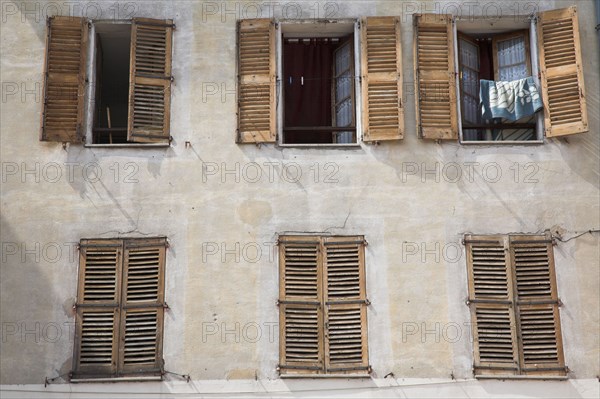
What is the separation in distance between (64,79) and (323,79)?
368 centimetres

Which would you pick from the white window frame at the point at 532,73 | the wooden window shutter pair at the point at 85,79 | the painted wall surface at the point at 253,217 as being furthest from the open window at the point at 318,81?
the wooden window shutter pair at the point at 85,79

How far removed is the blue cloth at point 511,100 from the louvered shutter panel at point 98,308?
5336 mm

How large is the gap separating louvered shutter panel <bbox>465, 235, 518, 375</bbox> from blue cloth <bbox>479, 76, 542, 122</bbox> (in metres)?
1.80

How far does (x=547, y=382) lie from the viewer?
12.8 meters

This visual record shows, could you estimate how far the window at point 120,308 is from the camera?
12.9 meters

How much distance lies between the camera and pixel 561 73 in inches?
546

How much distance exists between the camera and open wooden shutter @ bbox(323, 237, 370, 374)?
12.9 meters

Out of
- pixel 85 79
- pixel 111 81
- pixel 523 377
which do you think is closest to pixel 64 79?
pixel 85 79

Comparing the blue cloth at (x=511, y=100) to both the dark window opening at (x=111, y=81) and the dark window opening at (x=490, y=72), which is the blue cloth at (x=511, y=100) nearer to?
the dark window opening at (x=490, y=72)


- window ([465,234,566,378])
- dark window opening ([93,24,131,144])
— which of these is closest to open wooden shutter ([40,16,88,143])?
dark window opening ([93,24,131,144])

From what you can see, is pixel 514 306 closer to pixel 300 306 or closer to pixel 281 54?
pixel 300 306

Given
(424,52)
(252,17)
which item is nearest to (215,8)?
(252,17)

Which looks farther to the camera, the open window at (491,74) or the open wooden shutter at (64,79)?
the open window at (491,74)

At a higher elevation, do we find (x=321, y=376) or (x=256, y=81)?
(x=256, y=81)
